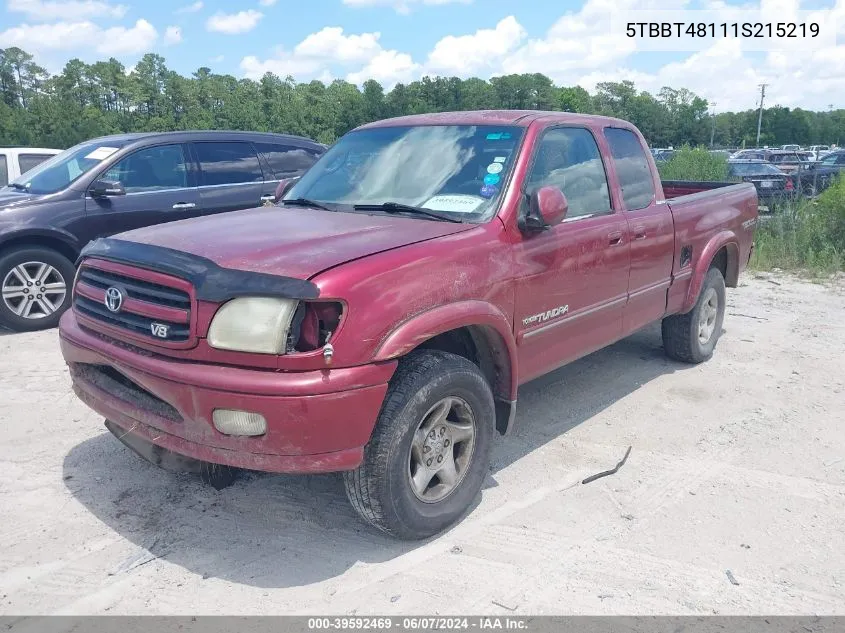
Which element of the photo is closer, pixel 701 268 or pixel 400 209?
pixel 400 209

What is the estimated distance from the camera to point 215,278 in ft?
9.71

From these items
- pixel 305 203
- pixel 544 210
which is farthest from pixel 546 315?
pixel 305 203

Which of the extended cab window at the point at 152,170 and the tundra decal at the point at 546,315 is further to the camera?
the extended cab window at the point at 152,170

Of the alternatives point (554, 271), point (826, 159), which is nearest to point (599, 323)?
point (554, 271)

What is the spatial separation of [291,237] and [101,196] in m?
4.60

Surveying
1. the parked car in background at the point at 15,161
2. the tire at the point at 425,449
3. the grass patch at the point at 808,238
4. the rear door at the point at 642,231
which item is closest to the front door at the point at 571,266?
the rear door at the point at 642,231

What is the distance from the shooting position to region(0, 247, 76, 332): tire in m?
6.85

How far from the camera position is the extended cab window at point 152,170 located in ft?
24.2

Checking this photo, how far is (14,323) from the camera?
22.7ft

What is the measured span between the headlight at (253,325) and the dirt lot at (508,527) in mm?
1032

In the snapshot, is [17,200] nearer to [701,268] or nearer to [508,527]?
[508,527]

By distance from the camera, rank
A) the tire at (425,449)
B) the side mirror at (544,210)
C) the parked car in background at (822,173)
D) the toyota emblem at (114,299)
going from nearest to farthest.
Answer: the tire at (425,449)
the toyota emblem at (114,299)
the side mirror at (544,210)
the parked car in background at (822,173)

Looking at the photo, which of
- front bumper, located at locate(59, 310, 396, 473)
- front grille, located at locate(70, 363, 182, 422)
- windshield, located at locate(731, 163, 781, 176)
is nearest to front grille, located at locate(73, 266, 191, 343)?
front bumper, located at locate(59, 310, 396, 473)
